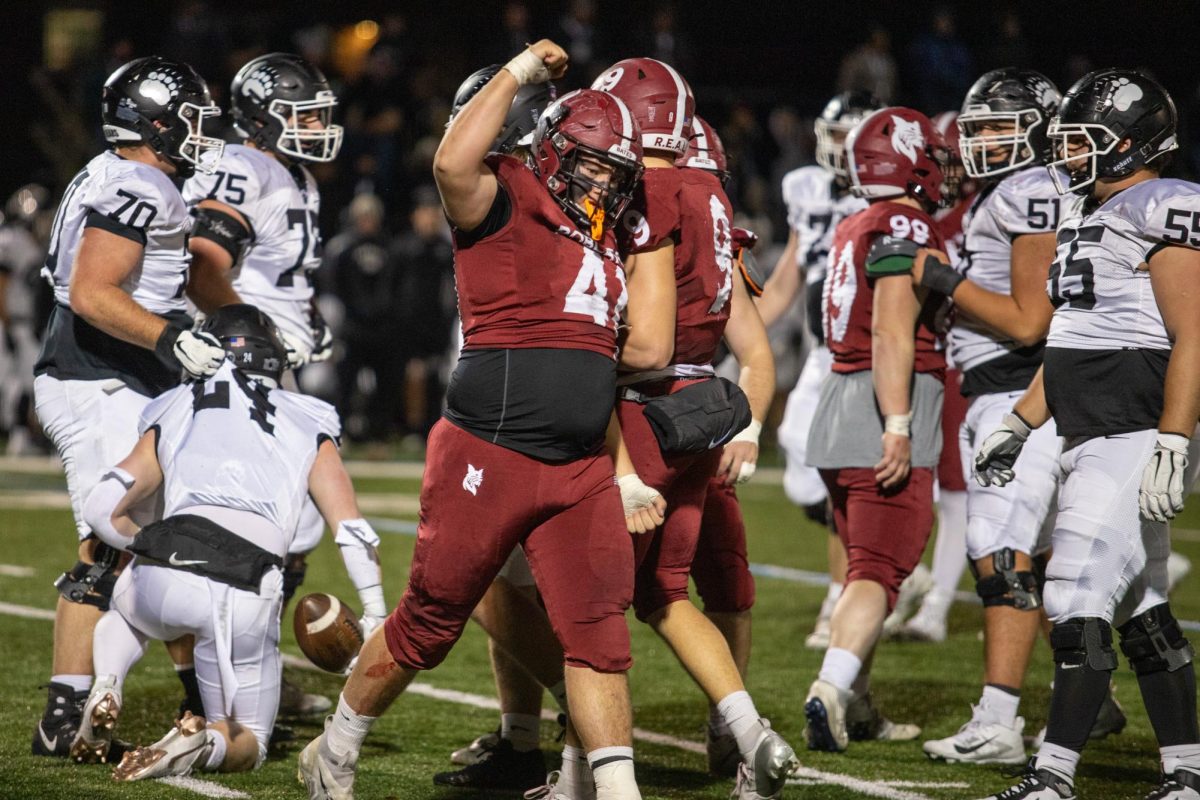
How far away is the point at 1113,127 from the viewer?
13.9ft

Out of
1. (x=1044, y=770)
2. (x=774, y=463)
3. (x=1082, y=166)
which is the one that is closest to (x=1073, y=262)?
(x=1082, y=166)

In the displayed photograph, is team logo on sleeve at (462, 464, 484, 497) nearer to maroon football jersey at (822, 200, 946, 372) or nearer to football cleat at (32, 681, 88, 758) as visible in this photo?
football cleat at (32, 681, 88, 758)

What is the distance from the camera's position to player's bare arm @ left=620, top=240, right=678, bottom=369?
3.87 meters

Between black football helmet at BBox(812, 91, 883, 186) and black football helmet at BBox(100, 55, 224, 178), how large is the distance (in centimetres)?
277

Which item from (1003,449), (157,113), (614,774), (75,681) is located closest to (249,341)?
(157,113)

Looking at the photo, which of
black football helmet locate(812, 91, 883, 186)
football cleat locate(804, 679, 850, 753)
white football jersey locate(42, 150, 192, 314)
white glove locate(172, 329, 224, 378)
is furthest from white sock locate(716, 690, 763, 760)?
black football helmet locate(812, 91, 883, 186)

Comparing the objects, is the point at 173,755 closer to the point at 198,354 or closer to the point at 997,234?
Result: the point at 198,354

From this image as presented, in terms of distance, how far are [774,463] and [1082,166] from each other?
1051cm

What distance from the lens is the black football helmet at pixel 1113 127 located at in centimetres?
425

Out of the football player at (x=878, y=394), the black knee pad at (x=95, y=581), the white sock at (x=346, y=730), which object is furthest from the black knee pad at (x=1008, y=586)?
the black knee pad at (x=95, y=581)

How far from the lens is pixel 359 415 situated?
1549 cm

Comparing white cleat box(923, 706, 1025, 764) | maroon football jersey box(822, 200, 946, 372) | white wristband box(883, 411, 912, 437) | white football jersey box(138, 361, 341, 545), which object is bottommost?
white cleat box(923, 706, 1025, 764)

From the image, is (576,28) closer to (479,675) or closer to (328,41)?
(328,41)

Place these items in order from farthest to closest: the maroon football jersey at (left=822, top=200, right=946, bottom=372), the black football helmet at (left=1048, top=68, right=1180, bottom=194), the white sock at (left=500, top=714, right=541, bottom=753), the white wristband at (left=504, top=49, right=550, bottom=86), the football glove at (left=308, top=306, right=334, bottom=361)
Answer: the football glove at (left=308, top=306, right=334, bottom=361), the maroon football jersey at (left=822, top=200, right=946, bottom=372), the white sock at (left=500, top=714, right=541, bottom=753), the black football helmet at (left=1048, top=68, right=1180, bottom=194), the white wristband at (left=504, top=49, right=550, bottom=86)
